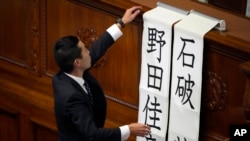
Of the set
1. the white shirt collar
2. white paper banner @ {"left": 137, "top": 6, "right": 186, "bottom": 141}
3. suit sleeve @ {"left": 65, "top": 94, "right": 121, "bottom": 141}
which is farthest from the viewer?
white paper banner @ {"left": 137, "top": 6, "right": 186, "bottom": 141}

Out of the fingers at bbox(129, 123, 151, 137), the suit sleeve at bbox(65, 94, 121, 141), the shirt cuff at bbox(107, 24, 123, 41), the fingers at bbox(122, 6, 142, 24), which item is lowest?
the fingers at bbox(129, 123, 151, 137)

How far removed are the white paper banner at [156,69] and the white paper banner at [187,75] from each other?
38 millimetres

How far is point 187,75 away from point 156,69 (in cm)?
17

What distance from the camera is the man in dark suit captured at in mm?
2979

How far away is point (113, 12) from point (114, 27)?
0.17 meters

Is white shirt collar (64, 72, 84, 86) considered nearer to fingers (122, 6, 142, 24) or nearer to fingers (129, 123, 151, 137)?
fingers (129, 123, 151, 137)

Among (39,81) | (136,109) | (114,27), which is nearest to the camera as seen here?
(114,27)

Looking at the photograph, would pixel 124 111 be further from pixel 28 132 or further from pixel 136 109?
pixel 28 132

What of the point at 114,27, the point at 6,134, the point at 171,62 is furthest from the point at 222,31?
the point at 6,134

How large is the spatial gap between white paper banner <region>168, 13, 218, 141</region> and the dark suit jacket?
0.32m

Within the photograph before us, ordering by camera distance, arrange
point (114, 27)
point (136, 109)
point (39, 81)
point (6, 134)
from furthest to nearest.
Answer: point (6, 134) → point (39, 81) → point (136, 109) → point (114, 27)

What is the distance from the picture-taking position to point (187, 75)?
3201 mm

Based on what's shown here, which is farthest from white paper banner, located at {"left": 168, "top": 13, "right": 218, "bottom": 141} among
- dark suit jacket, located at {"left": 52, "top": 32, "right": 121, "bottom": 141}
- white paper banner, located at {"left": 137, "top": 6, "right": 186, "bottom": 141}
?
dark suit jacket, located at {"left": 52, "top": 32, "right": 121, "bottom": 141}

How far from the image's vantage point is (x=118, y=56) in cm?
350
